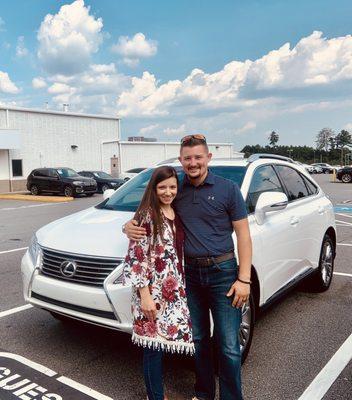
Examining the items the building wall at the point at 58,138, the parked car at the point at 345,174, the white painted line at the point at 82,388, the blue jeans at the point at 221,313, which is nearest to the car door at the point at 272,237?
the blue jeans at the point at 221,313

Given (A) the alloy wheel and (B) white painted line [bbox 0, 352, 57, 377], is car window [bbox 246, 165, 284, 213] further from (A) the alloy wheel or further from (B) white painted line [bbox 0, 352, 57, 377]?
(B) white painted line [bbox 0, 352, 57, 377]

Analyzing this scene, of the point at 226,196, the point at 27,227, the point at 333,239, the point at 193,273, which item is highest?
the point at 226,196

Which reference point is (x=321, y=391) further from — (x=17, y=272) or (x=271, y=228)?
(x=17, y=272)

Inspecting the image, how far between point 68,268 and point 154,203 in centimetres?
117

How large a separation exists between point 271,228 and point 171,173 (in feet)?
5.49

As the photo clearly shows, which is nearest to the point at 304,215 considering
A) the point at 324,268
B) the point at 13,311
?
the point at 324,268

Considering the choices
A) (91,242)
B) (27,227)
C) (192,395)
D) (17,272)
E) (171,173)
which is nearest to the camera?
(171,173)

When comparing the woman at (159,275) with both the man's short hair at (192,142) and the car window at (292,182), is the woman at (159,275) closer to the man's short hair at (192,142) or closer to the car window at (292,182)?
the man's short hair at (192,142)

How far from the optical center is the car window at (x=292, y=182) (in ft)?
15.5

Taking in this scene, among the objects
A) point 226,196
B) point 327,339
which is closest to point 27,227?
point 327,339

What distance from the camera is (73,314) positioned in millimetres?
3307

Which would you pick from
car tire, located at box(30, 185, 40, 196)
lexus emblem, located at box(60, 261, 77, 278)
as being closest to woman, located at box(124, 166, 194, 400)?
lexus emblem, located at box(60, 261, 77, 278)

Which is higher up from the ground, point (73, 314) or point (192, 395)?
point (73, 314)

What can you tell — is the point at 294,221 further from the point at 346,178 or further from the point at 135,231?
the point at 346,178
